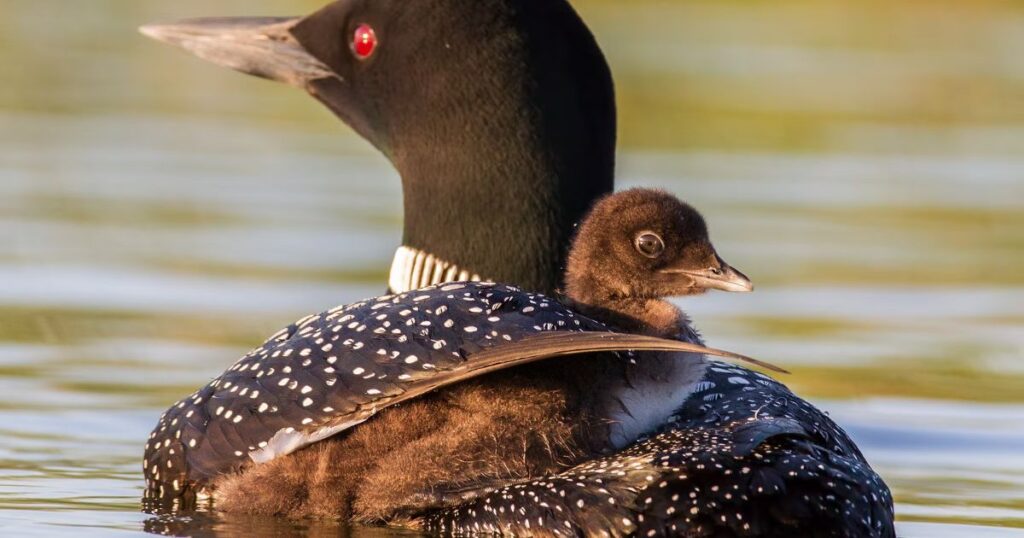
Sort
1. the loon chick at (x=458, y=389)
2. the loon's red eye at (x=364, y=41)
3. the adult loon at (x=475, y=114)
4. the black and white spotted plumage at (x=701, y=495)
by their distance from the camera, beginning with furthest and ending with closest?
the loon's red eye at (x=364, y=41) → the adult loon at (x=475, y=114) → the loon chick at (x=458, y=389) → the black and white spotted plumage at (x=701, y=495)

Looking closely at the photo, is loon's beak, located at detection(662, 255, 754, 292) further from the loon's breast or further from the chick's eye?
the loon's breast

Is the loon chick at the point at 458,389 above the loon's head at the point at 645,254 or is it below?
below

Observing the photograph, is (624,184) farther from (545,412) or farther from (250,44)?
(545,412)

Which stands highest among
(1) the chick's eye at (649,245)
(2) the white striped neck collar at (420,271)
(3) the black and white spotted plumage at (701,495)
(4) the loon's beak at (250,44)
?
(4) the loon's beak at (250,44)

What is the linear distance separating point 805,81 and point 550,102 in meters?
11.0

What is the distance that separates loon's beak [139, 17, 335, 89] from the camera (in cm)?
766

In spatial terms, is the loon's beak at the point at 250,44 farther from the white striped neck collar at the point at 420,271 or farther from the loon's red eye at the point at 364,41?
the white striped neck collar at the point at 420,271

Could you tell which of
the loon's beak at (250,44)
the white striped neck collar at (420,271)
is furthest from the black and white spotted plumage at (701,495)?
the loon's beak at (250,44)

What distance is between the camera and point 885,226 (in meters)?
11.8

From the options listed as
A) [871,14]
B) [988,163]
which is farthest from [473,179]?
[871,14]

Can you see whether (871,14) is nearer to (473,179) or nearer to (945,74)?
(945,74)

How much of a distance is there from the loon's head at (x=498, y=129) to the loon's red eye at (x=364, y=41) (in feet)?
0.29

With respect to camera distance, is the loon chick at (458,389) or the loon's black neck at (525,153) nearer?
the loon chick at (458,389)

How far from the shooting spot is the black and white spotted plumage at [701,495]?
5.19 metres
